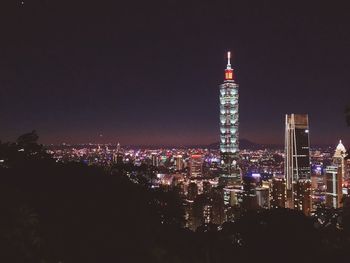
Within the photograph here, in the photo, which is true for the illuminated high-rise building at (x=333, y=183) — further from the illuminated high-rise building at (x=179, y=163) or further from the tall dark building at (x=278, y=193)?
the illuminated high-rise building at (x=179, y=163)

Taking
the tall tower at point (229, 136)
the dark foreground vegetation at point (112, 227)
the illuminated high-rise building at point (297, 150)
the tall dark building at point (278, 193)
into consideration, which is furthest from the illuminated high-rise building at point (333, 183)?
the dark foreground vegetation at point (112, 227)

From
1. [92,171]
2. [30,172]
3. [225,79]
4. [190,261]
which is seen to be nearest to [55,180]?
[30,172]

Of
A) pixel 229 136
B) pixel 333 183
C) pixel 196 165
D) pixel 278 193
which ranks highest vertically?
pixel 229 136

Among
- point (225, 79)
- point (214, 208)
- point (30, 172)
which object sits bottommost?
point (214, 208)

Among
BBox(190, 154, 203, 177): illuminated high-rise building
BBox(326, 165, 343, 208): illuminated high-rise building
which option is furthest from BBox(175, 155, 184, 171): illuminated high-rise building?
BBox(326, 165, 343, 208): illuminated high-rise building

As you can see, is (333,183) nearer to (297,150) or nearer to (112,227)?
(297,150)

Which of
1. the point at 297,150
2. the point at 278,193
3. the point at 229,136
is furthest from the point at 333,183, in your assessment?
the point at 229,136

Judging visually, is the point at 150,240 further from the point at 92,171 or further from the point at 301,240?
the point at 301,240

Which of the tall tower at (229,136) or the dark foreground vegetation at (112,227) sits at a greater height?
the tall tower at (229,136)

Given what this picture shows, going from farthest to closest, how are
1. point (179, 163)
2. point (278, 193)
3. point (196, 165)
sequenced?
1. point (196, 165)
2. point (179, 163)
3. point (278, 193)
